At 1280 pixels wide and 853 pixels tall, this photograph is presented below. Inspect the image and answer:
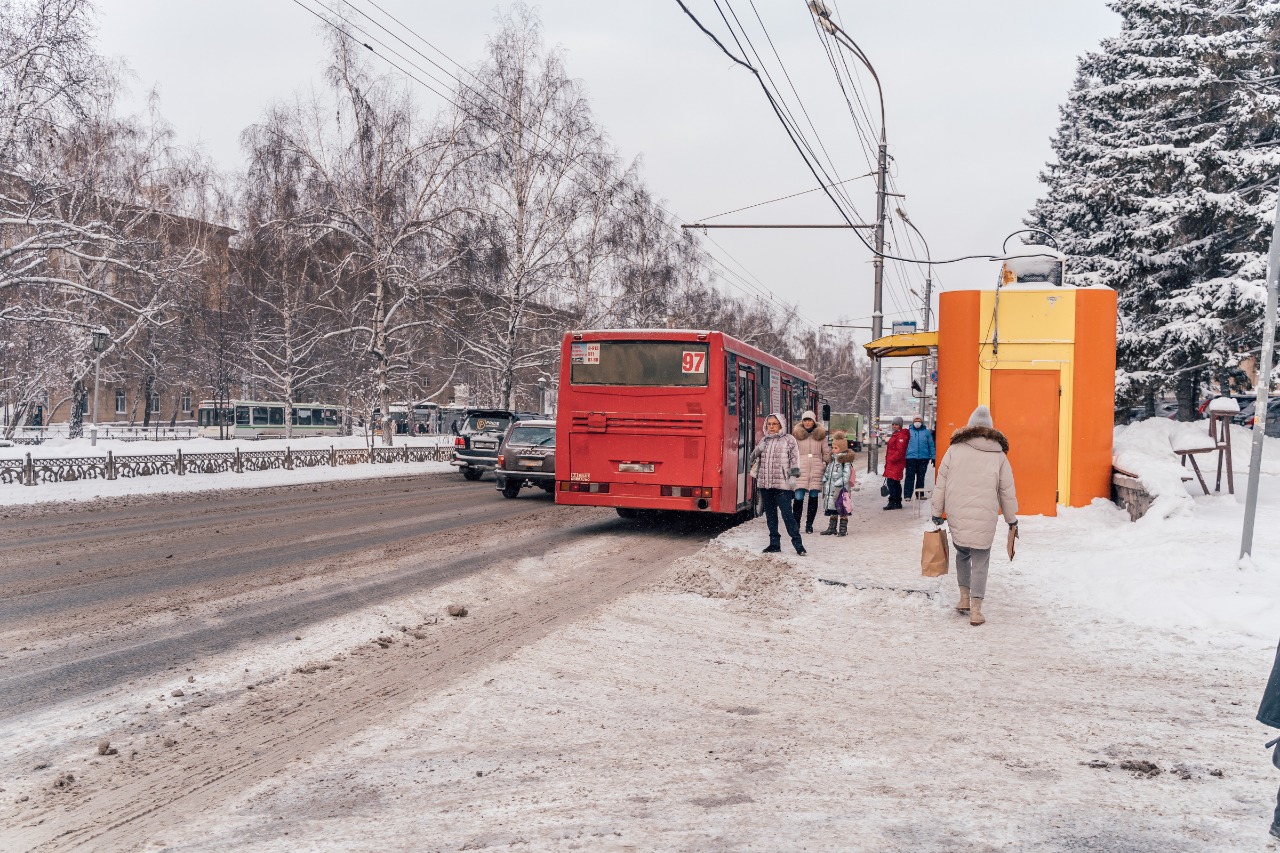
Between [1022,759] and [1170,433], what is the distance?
826 inches

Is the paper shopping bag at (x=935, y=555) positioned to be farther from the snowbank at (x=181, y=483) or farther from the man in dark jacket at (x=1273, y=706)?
the snowbank at (x=181, y=483)

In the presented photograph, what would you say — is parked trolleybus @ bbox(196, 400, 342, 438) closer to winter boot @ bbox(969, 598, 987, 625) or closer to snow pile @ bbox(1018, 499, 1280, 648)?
snow pile @ bbox(1018, 499, 1280, 648)

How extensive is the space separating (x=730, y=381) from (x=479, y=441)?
15061mm

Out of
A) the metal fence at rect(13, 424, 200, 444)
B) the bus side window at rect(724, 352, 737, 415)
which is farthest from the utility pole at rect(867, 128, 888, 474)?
the metal fence at rect(13, 424, 200, 444)

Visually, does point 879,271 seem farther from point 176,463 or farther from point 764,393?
point 176,463

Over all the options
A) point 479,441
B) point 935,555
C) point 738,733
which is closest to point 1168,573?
point 935,555

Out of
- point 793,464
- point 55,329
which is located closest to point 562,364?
point 793,464

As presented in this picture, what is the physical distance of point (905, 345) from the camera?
19.2 m

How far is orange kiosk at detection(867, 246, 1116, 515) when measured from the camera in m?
16.0

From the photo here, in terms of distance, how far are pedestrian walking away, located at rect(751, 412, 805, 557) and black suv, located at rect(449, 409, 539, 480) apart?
16381mm

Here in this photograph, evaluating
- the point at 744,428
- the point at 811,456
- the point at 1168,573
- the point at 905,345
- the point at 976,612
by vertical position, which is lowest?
the point at 976,612

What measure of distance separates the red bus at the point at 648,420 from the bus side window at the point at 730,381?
2cm

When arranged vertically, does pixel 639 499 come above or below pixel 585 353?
below

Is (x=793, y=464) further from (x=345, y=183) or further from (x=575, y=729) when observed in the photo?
(x=345, y=183)
